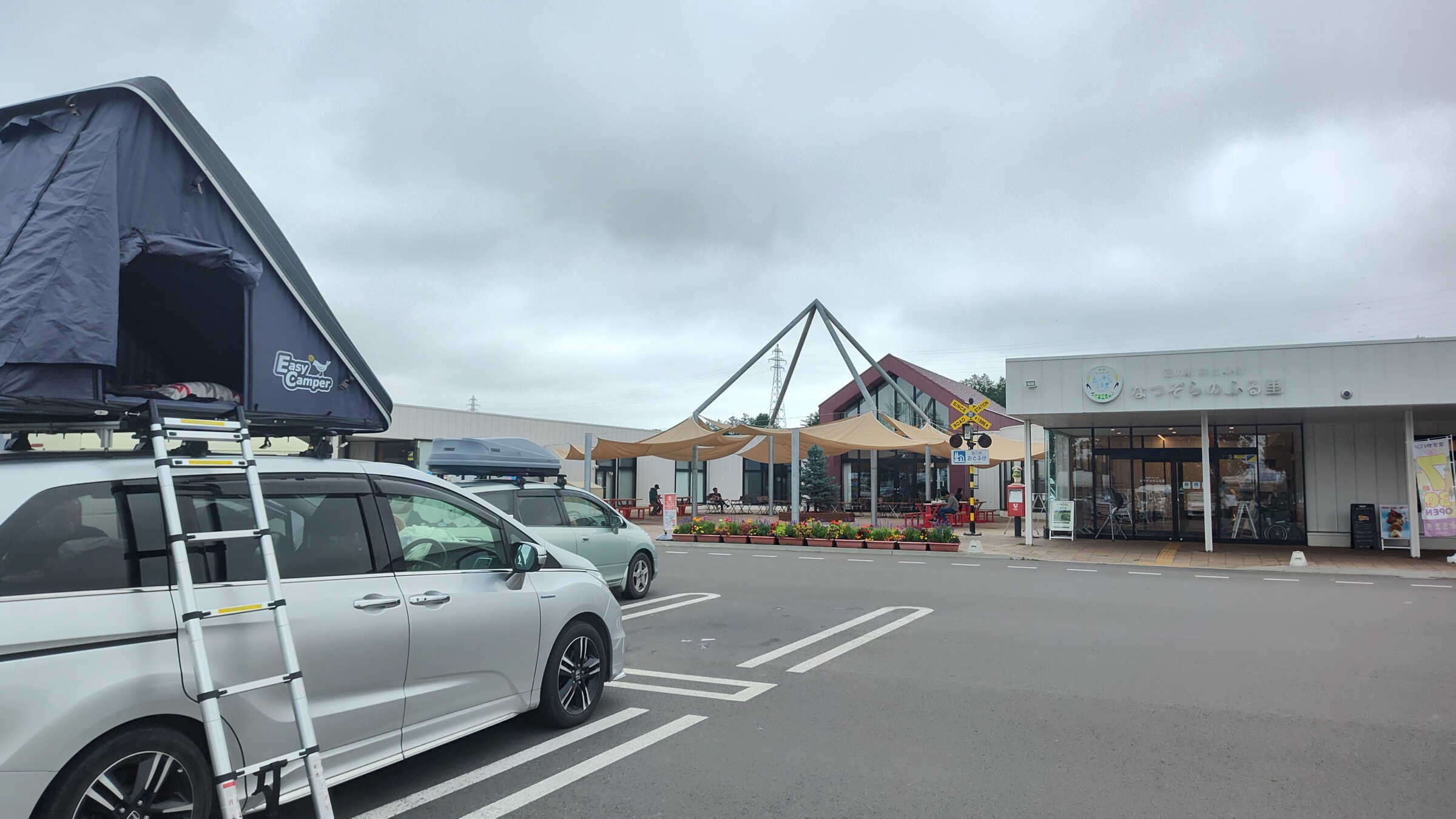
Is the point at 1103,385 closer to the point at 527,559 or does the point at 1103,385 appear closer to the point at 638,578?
the point at 638,578

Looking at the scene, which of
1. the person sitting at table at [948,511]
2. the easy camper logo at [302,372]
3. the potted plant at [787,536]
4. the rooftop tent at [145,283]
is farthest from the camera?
the person sitting at table at [948,511]

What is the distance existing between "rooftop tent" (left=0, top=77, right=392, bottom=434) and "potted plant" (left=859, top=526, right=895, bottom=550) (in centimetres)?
1690

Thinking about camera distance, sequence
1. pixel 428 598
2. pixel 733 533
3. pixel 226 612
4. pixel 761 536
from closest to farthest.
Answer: pixel 226 612
pixel 428 598
pixel 761 536
pixel 733 533

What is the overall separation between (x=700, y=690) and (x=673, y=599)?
5.11 meters

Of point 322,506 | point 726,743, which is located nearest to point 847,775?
point 726,743

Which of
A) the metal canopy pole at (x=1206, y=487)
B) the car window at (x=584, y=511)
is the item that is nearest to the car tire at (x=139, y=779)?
the car window at (x=584, y=511)

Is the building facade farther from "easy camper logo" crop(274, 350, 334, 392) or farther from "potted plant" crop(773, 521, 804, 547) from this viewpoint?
"easy camper logo" crop(274, 350, 334, 392)

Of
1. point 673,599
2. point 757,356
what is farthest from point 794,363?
point 673,599

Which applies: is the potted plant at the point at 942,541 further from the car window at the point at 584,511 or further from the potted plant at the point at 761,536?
the car window at the point at 584,511

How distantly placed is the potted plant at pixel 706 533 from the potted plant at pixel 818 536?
2.42 m

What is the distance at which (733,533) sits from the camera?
77.5 ft

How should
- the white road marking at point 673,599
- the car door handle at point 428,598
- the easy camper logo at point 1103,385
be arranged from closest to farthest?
the car door handle at point 428,598
the white road marking at point 673,599
the easy camper logo at point 1103,385

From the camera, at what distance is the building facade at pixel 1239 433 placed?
698 inches

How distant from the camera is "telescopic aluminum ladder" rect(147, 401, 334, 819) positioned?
11.0 ft
